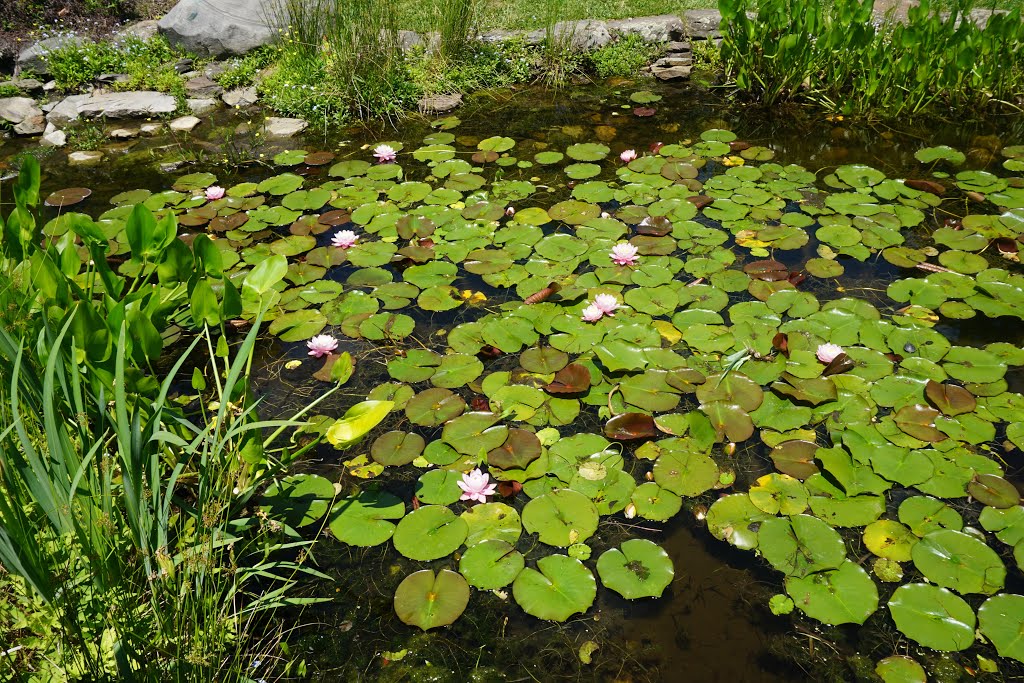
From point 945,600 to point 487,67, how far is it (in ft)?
15.0

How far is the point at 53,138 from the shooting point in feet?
15.1

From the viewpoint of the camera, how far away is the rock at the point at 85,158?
4332 mm

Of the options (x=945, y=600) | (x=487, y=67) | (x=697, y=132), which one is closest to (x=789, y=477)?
(x=945, y=600)

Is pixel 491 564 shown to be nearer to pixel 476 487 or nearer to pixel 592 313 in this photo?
pixel 476 487

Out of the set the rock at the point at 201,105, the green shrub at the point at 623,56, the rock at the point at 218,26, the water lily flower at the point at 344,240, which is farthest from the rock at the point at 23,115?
the green shrub at the point at 623,56

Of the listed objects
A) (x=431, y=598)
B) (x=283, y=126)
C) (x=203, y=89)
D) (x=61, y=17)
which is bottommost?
(x=431, y=598)

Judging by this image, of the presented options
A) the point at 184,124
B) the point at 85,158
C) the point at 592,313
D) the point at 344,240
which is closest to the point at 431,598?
the point at 592,313

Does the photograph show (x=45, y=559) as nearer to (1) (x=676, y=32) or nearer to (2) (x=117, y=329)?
(2) (x=117, y=329)

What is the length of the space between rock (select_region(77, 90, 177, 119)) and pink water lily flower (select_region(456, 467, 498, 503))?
4.22 meters

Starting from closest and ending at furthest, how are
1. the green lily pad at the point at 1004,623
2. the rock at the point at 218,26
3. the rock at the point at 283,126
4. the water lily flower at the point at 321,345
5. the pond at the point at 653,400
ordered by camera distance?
the green lily pad at the point at 1004,623 → the pond at the point at 653,400 → the water lily flower at the point at 321,345 → the rock at the point at 283,126 → the rock at the point at 218,26

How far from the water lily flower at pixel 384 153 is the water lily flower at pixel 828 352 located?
2.67 metres

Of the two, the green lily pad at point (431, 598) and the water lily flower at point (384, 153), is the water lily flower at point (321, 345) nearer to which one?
the green lily pad at point (431, 598)

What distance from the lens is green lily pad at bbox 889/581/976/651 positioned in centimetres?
162

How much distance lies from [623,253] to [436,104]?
8.32 feet
